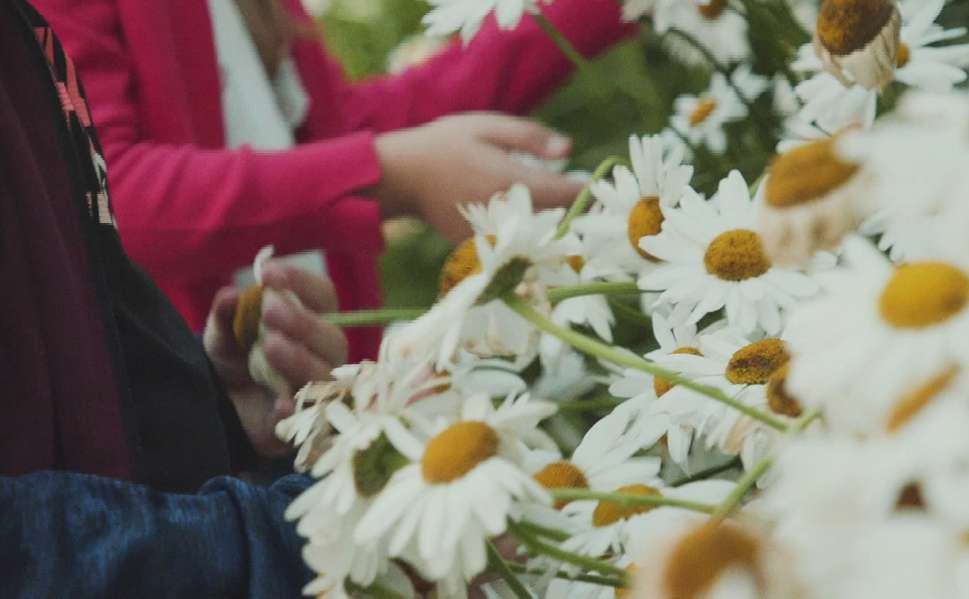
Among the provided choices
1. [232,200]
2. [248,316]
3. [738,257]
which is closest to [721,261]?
[738,257]

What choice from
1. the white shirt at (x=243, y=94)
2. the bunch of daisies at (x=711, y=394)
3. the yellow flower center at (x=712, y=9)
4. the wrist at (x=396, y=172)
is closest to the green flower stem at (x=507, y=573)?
the bunch of daisies at (x=711, y=394)

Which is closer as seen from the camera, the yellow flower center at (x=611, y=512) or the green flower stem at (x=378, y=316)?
the yellow flower center at (x=611, y=512)

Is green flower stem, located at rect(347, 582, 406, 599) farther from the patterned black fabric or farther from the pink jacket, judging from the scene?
the pink jacket

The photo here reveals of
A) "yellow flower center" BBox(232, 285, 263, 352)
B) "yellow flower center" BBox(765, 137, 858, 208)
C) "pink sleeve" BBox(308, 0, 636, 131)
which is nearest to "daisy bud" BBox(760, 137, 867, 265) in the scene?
"yellow flower center" BBox(765, 137, 858, 208)

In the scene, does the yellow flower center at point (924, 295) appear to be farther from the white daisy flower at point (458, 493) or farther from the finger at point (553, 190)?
the finger at point (553, 190)

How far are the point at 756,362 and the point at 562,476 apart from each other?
62mm

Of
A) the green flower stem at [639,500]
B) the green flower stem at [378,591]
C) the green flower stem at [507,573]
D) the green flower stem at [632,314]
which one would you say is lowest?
the green flower stem at [632,314]

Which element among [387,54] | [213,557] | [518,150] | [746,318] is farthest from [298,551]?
[387,54]

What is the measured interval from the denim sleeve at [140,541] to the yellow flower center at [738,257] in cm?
16

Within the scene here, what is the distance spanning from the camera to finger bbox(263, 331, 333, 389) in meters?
0.54

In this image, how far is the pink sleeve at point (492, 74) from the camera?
3.02ft

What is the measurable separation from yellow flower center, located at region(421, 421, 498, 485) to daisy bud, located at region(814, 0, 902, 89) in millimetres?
193

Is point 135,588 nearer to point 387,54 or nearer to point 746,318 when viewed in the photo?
point 746,318

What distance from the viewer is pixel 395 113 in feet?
3.59
